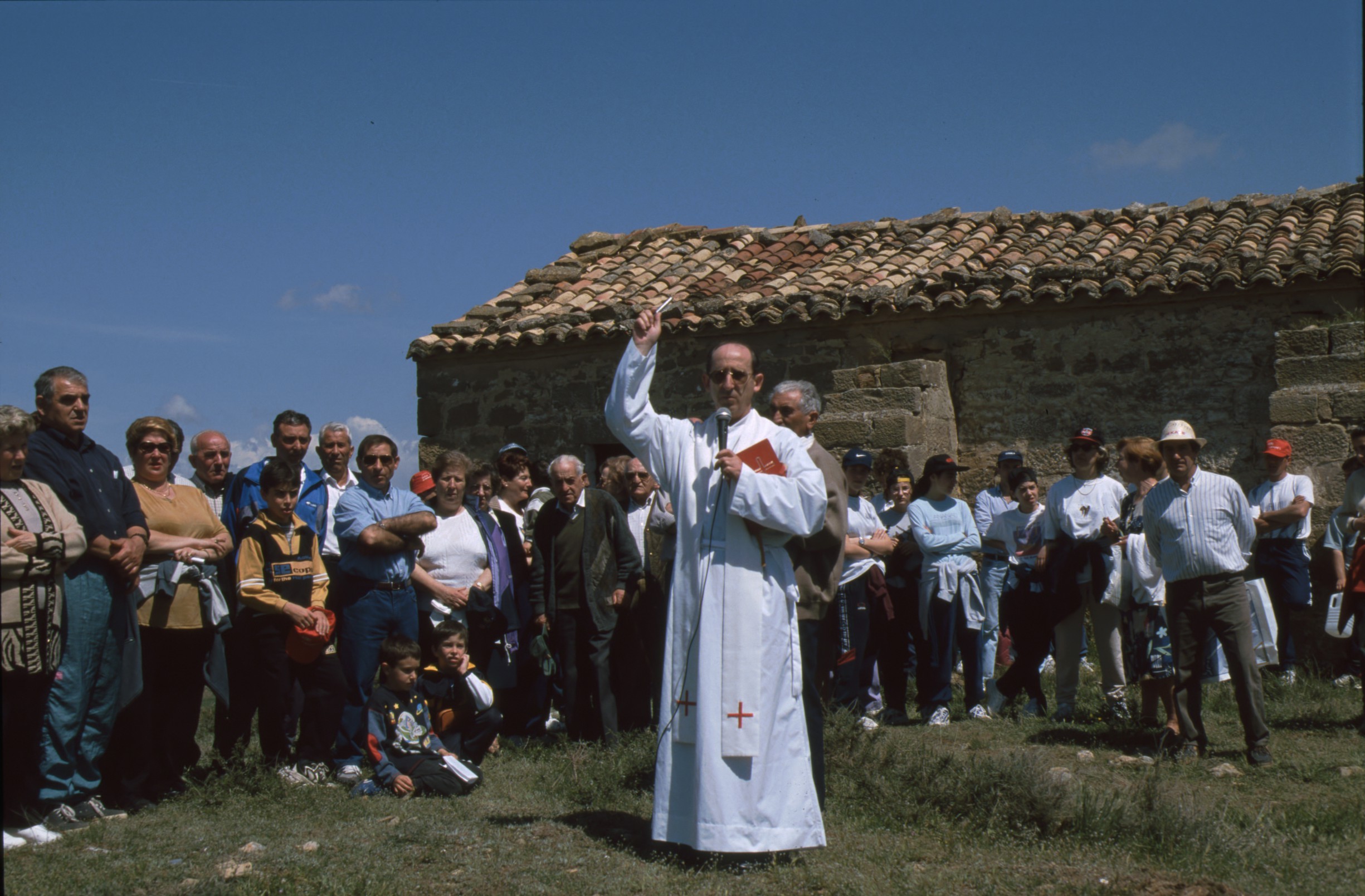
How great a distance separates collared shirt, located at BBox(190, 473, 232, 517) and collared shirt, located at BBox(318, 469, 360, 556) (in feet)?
1.71

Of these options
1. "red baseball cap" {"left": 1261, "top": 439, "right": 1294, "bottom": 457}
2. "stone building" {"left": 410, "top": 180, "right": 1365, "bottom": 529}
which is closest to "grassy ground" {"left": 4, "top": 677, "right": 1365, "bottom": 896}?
"red baseball cap" {"left": 1261, "top": 439, "right": 1294, "bottom": 457}

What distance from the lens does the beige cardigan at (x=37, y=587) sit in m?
4.27

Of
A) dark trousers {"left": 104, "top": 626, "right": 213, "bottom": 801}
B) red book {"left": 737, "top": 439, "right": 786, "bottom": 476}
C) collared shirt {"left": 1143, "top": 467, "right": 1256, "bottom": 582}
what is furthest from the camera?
collared shirt {"left": 1143, "top": 467, "right": 1256, "bottom": 582}

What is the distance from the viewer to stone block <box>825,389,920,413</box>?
33.3ft

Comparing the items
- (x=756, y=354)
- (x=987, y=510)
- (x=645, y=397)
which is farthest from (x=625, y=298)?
(x=645, y=397)

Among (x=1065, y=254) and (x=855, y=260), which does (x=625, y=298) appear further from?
(x=1065, y=254)

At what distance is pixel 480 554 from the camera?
6906 millimetres

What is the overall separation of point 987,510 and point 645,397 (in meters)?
4.95

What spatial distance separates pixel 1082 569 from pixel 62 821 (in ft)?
18.0

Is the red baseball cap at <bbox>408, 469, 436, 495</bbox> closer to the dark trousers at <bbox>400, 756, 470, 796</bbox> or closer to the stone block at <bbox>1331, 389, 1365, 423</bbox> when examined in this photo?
the dark trousers at <bbox>400, 756, 470, 796</bbox>

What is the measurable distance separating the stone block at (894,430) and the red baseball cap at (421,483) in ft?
12.7

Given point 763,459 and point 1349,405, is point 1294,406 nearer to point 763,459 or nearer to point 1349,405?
point 1349,405

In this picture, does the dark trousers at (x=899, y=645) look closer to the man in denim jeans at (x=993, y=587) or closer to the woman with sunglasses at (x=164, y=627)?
the man in denim jeans at (x=993, y=587)

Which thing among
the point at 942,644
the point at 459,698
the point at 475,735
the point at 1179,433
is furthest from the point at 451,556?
the point at 1179,433
